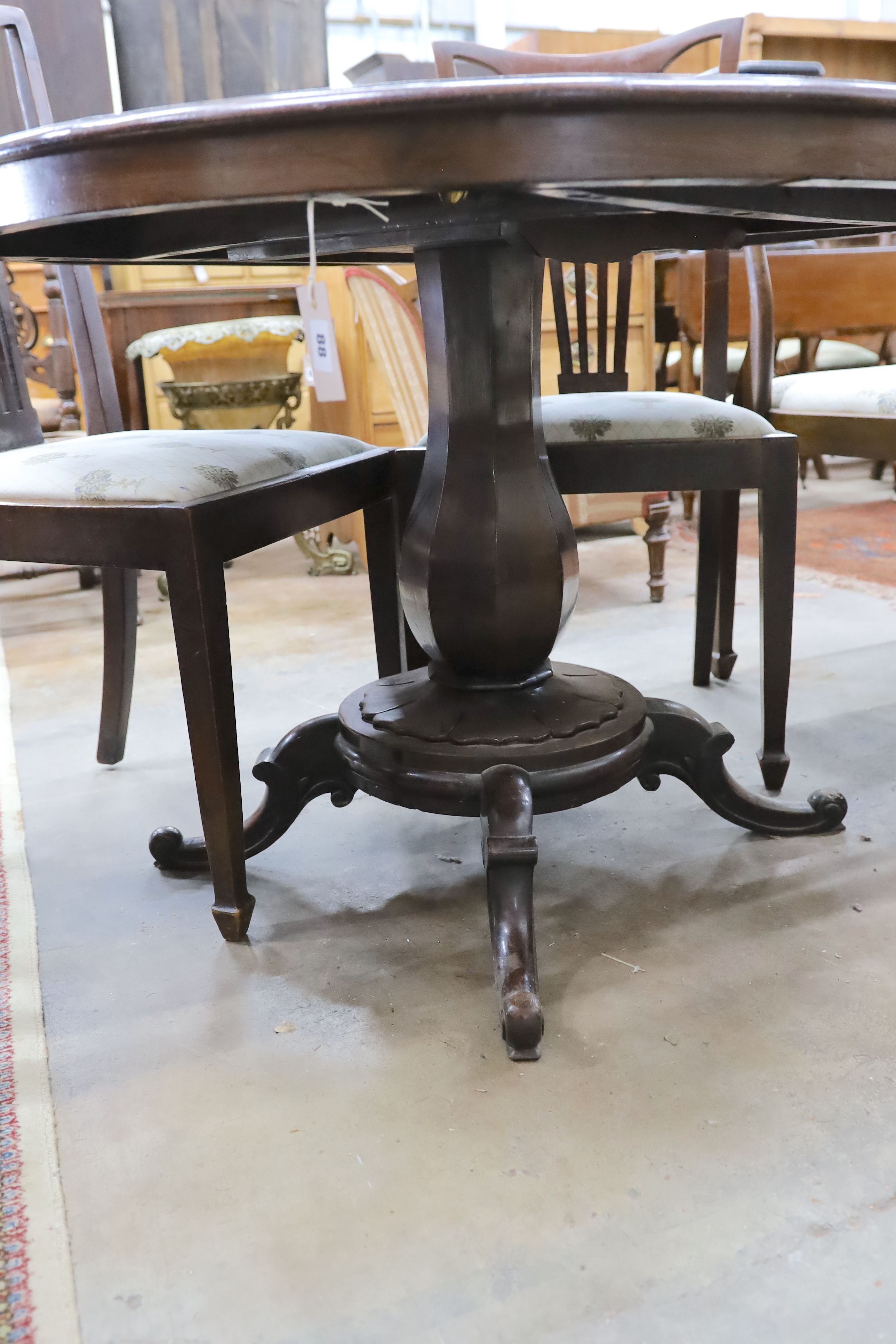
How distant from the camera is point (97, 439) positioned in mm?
1200

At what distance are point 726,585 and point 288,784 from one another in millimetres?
975

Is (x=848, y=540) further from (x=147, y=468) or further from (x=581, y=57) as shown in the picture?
(x=147, y=468)

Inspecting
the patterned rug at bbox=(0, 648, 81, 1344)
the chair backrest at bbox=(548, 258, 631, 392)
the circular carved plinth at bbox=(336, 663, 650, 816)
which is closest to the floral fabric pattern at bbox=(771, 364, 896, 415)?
the chair backrest at bbox=(548, 258, 631, 392)

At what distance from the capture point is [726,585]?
6.20 feet

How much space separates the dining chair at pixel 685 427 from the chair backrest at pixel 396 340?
33.5 inches

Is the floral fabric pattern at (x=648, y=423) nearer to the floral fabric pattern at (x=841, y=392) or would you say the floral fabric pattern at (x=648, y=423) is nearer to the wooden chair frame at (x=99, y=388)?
the floral fabric pattern at (x=841, y=392)

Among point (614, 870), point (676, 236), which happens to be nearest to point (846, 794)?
point (614, 870)

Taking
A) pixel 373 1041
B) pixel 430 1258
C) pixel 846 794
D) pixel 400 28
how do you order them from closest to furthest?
pixel 430 1258
pixel 373 1041
pixel 846 794
pixel 400 28

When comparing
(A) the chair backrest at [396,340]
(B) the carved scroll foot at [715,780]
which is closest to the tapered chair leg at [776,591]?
(B) the carved scroll foot at [715,780]

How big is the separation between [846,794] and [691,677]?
0.56m

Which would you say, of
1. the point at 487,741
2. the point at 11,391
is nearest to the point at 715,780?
the point at 487,741

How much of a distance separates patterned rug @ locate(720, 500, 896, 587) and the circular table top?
183 cm

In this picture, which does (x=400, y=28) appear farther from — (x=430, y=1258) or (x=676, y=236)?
(x=430, y=1258)

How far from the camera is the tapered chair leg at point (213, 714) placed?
3.30ft
